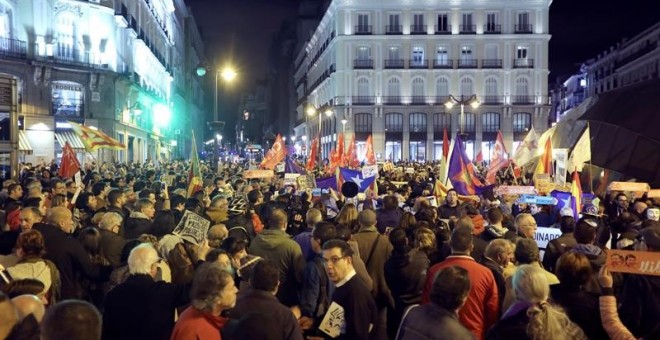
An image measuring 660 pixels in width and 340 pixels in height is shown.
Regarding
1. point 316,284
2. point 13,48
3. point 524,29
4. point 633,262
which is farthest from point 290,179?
point 524,29

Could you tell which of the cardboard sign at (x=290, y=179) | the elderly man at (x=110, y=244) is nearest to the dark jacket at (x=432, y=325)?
the elderly man at (x=110, y=244)

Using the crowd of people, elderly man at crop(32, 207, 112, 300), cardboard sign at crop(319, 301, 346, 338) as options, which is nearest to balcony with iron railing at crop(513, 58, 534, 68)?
the crowd of people

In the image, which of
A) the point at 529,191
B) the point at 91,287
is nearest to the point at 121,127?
the point at 529,191

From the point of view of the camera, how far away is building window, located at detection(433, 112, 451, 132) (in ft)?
242

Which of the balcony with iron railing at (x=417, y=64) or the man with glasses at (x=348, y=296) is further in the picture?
the balcony with iron railing at (x=417, y=64)

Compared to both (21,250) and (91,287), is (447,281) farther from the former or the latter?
(91,287)

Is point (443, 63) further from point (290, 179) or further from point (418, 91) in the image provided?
point (290, 179)

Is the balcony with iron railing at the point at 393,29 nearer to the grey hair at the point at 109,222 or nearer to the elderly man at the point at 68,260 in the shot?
the grey hair at the point at 109,222

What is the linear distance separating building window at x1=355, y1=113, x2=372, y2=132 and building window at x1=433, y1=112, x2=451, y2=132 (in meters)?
7.18

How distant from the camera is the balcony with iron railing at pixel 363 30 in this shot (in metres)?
72.4

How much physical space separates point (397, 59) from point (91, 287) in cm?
6830

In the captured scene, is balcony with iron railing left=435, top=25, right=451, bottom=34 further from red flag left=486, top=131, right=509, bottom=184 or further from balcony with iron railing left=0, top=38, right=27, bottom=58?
red flag left=486, top=131, right=509, bottom=184

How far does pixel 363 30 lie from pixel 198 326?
70284 mm

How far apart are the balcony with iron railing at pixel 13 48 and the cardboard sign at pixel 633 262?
34157 millimetres
